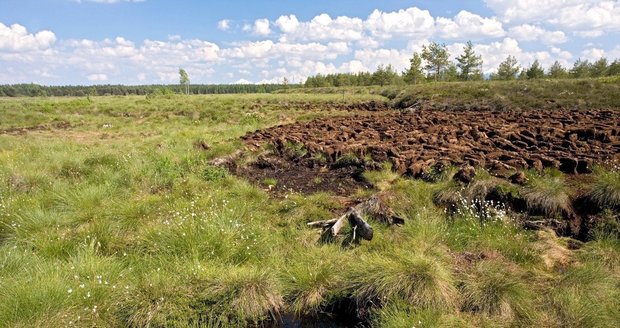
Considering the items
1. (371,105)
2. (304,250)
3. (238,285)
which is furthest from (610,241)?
(371,105)

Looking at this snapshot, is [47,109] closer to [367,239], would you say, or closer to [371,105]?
[371,105]

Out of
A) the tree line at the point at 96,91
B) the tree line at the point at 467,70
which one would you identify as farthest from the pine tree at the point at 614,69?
the tree line at the point at 96,91

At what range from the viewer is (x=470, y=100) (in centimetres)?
2362

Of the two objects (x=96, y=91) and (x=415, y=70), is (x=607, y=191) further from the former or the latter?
(x=96, y=91)

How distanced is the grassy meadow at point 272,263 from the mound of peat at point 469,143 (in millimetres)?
997

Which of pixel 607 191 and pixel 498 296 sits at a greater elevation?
pixel 607 191

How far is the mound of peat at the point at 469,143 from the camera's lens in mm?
7387

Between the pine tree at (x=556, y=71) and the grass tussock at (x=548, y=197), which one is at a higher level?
the pine tree at (x=556, y=71)

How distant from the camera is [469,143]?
956cm

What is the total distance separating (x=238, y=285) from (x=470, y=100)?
22.6 meters

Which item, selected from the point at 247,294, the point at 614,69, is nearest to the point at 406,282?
the point at 247,294

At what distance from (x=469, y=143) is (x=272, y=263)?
656 centimetres

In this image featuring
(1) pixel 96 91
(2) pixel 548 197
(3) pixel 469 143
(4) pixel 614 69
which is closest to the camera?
(2) pixel 548 197

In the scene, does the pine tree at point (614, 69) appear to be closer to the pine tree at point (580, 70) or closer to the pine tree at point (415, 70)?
the pine tree at point (580, 70)
